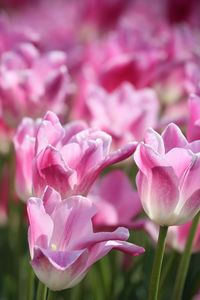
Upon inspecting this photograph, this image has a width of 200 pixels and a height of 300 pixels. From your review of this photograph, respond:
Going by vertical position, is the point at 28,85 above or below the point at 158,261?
above

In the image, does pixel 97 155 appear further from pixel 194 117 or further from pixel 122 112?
pixel 122 112

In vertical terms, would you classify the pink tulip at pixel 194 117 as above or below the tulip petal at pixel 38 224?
above

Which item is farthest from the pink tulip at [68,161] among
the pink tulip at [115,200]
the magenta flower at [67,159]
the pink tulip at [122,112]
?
the pink tulip at [122,112]

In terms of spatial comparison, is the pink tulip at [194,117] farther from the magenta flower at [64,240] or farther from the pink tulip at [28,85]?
the pink tulip at [28,85]

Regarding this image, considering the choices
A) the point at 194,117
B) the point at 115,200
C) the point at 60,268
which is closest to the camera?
the point at 60,268

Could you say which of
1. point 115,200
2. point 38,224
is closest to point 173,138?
point 38,224

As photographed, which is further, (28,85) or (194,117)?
(28,85)
